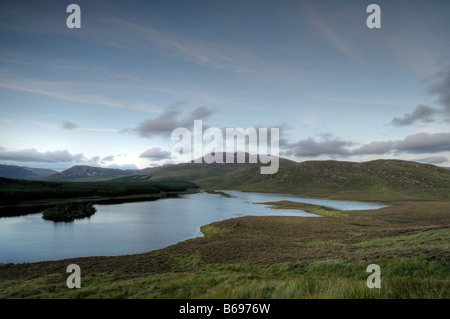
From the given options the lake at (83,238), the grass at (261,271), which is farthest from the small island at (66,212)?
the grass at (261,271)

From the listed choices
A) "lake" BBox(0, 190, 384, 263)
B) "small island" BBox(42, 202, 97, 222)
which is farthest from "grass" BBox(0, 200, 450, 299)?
"small island" BBox(42, 202, 97, 222)

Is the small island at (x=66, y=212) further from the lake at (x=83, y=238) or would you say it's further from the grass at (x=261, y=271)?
the grass at (x=261, y=271)

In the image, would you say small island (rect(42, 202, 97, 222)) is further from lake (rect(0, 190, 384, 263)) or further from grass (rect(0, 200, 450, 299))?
grass (rect(0, 200, 450, 299))

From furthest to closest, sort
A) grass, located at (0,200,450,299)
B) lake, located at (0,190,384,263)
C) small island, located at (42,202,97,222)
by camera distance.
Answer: small island, located at (42,202,97,222), lake, located at (0,190,384,263), grass, located at (0,200,450,299)

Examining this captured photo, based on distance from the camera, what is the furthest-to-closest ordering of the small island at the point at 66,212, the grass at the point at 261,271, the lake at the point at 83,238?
the small island at the point at 66,212, the lake at the point at 83,238, the grass at the point at 261,271

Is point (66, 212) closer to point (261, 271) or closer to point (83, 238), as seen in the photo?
point (83, 238)

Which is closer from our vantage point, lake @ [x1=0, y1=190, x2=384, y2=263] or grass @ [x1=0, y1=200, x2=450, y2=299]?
grass @ [x1=0, y1=200, x2=450, y2=299]
